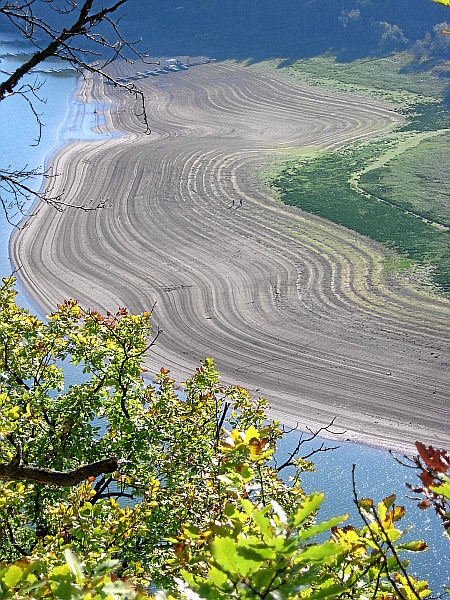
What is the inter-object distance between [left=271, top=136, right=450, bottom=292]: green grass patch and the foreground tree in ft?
53.1

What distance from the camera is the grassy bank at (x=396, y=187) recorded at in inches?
1016

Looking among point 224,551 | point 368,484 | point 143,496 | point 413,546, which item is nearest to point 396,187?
point 368,484

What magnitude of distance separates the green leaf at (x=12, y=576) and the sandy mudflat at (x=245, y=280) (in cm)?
1584

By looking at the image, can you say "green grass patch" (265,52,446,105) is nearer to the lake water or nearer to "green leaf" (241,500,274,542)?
the lake water

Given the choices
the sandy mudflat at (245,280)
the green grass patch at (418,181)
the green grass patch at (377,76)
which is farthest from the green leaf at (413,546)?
the green grass patch at (377,76)

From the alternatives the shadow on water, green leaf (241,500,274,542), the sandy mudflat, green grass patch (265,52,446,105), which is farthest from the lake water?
the shadow on water

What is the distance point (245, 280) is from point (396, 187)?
32.3 ft

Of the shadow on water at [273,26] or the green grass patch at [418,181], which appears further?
the shadow on water at [273,26]

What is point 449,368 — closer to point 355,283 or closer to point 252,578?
point 355,283

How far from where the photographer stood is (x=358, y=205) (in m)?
29.2

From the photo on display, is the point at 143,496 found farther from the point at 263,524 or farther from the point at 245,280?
the point at 245,280

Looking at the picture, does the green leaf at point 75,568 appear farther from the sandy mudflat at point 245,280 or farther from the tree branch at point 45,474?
the sandy mudflat at point 245,280

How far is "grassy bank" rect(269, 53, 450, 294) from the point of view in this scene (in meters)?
25.8

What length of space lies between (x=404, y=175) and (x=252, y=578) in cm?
3160
